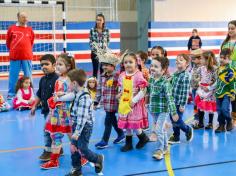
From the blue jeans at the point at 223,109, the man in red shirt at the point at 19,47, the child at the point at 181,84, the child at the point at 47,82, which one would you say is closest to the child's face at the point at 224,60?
the blue jeans at the point at 223,109

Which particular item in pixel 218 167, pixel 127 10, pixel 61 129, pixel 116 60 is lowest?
pixel 218 167

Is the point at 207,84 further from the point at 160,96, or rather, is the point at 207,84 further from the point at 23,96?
the point at 23,96

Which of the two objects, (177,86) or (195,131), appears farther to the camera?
(195,131)

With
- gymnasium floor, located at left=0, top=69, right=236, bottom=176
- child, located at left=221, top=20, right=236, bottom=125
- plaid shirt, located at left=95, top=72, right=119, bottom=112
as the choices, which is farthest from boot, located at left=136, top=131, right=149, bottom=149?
child, located at left=221, top=20, right=236, bottom=125

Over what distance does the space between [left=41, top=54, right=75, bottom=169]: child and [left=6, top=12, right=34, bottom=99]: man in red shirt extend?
15.0 ft

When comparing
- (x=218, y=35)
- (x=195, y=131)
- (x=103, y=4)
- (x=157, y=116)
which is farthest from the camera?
(x=218, y=35)

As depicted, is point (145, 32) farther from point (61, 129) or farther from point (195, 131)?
point (61, 129)

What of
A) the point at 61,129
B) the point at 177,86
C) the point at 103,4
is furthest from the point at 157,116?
the point at 103,4

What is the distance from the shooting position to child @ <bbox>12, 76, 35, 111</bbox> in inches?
320

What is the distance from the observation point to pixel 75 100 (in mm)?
4090

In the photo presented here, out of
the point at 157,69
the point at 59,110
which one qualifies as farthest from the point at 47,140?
the point at 157,69

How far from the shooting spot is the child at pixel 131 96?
4.93m

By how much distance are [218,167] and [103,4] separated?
1207cm

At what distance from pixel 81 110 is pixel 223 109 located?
2.89 metres
